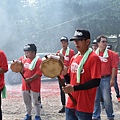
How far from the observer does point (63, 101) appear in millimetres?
7480

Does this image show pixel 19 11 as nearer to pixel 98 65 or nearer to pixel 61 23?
pixel 61 23

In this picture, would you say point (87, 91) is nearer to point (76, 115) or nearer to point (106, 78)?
point (76, 115)

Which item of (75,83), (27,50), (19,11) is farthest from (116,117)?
(19,11)

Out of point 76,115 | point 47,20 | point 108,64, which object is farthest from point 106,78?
point 47,20

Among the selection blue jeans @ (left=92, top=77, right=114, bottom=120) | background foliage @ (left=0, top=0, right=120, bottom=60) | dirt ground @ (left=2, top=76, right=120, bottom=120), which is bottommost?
dirt ground @ (left=2, top=76, right=120, bottom=120)

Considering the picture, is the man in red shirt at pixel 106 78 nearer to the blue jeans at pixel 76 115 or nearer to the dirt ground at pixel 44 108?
the dirt ground at pixel 44 108

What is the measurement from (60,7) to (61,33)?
2412mm

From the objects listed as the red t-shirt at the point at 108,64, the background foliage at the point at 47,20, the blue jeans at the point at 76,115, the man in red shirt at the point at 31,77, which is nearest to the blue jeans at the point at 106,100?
the red t-shirt at the point at 108,64

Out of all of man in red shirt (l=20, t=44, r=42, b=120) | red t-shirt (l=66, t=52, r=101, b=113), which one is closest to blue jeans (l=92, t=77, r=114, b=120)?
man in red shirt (l=20, t=44, r=42, b=120)

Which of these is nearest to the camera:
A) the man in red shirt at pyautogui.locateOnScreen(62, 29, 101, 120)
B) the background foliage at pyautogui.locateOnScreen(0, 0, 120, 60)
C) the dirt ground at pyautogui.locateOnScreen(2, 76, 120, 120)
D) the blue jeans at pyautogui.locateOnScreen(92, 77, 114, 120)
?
the man in red shirt at pyautogui.locateOnScreen(62, 29, 101, 120)

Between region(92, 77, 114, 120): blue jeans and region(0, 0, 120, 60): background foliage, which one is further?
region(0, 0, 120, 60): background foliage

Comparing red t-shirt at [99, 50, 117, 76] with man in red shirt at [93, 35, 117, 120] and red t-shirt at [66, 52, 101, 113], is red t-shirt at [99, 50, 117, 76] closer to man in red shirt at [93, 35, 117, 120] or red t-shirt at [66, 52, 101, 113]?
man in red shirt at [93, 35, 117, 120]

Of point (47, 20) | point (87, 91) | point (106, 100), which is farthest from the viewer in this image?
point (47, 20)

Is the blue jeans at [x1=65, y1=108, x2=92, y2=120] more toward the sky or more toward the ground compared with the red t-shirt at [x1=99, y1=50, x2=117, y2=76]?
more toward the ground
